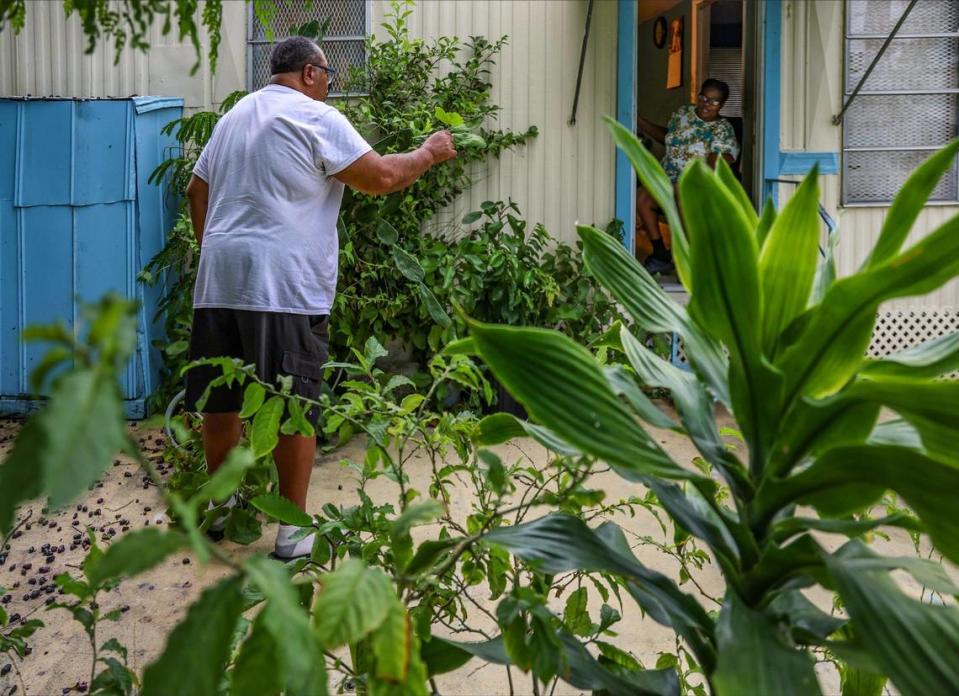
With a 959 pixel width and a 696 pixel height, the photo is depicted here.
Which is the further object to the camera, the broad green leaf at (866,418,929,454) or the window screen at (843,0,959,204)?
the window screen at (843,0,959,204)

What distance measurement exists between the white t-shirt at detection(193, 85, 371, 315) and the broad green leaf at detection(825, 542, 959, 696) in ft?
8.25

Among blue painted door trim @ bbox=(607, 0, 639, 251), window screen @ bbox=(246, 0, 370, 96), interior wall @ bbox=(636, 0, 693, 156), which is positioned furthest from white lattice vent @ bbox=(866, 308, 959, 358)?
window screen @ bbox=(246, 0, 370, 96)

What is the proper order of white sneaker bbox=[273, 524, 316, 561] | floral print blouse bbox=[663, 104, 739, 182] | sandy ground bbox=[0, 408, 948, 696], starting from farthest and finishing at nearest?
floral print blouse bbox=[663, 104, 739, 182], white sneaker bbox=[273, 524, 316, 561], sandy ground bbox=[0, 408, 948, 696]

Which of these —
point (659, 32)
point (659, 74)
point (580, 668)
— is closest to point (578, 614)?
point (580, 668)

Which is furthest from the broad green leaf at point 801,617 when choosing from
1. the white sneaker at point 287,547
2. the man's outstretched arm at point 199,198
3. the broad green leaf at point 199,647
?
the man's outstretched arm at point 199,198

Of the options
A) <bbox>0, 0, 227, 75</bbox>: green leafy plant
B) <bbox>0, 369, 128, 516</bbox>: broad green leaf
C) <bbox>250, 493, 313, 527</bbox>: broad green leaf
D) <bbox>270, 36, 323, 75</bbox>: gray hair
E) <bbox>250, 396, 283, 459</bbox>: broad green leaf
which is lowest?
<bbox>250, 493, 313, 527</bbox>: broad green leaf

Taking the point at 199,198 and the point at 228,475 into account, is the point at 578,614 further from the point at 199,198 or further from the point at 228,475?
the point at 199,198

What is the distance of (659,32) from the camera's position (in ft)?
27.1

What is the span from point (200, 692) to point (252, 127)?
2.74 m

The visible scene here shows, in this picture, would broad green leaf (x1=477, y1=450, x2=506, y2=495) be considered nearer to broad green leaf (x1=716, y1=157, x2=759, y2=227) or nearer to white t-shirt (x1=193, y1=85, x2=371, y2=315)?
broad green leaf (x1=716, y1=157, x2=759, y2=227)

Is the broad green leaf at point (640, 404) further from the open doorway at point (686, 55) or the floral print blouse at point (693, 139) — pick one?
the open doorway at point (686, 55)

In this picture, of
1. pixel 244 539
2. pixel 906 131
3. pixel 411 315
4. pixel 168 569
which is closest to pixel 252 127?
pixel 168 569

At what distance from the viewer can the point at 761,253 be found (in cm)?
96

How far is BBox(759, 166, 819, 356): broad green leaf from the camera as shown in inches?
35.1
